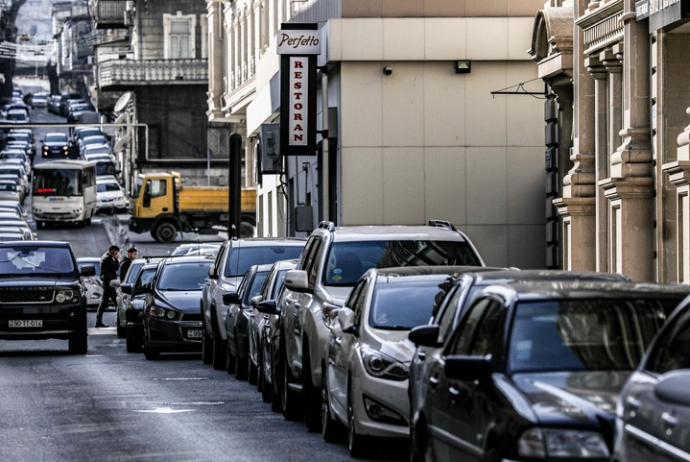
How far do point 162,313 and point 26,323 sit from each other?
2.31m

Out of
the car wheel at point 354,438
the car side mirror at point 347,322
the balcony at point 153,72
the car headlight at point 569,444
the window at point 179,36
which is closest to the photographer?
the car headlight at point 569,444

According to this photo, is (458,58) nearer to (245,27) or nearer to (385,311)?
(385,311)

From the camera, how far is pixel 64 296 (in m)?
27.9

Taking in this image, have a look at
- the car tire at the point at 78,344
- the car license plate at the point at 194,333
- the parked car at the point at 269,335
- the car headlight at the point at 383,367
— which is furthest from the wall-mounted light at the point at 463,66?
the car headlight at the point at 383,367

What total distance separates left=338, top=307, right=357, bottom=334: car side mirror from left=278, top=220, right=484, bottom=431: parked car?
1618 millimetres

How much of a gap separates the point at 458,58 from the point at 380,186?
3062 mm

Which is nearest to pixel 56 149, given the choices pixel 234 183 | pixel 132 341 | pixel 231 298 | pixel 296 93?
pixel 234 183

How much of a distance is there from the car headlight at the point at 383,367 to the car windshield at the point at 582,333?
3.59 metres

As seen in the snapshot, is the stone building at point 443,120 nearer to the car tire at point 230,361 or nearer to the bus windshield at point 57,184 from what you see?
the car tire at point 230,361

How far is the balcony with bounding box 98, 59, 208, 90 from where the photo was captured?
4050 inches

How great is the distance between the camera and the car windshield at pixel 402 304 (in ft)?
44.3

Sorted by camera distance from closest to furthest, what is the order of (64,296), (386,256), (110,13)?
1. (386,256)
2. (64,296)
3. (110,13)

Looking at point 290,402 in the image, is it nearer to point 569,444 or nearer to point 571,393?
point 571,393

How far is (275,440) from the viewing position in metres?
14.7
